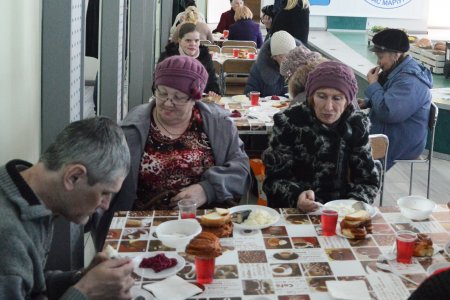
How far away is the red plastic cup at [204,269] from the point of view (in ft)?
6.37

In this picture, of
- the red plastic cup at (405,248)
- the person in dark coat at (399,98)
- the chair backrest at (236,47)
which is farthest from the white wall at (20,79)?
the chair backrest at (236,47)

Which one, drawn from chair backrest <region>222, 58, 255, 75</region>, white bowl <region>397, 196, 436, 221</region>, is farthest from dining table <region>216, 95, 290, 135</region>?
chair backrest <region>222, 58, 255, 75</region>

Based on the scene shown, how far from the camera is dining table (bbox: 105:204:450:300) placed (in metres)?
1.91

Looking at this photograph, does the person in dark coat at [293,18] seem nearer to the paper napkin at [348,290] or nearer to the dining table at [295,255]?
the dining table at [295,255]

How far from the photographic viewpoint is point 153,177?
9.53 ft

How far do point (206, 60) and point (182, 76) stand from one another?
110 inches

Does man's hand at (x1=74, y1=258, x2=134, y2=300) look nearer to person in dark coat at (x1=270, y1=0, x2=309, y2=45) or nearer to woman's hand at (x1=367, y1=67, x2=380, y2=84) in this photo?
woman's hand at (x1=367, y1=67, x2=380, y2=84)

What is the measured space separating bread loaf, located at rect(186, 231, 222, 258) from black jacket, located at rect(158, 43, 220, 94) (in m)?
3.56

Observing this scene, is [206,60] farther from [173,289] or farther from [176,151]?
[173,289]

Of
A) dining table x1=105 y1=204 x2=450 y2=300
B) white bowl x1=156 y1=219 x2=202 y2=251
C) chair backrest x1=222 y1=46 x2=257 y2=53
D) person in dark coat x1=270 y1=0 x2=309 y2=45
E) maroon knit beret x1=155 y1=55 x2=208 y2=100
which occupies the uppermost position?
person in dark coat x1=270 y1=0 x2=309 y2=45

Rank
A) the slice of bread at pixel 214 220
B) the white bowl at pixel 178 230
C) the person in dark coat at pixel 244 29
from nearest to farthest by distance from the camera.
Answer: the white bowl at pixel 178 230, the slice of bread at pixel 214 220, the person in dark coat at pixel 244 29

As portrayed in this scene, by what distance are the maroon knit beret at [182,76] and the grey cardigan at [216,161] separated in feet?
0.48

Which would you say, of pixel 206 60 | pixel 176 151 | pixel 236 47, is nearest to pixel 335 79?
pixel 176 151

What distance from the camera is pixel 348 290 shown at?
1.88 m
